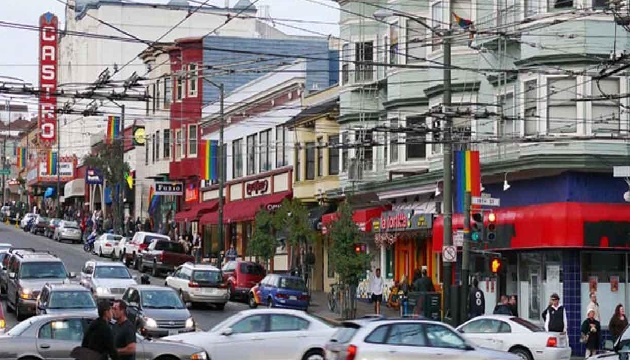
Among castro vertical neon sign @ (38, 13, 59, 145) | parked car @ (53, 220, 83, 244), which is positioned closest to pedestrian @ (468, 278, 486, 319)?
parked car @ (53, 220, 83, 244)

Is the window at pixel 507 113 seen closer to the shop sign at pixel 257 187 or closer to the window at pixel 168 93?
the shop sign at pixel 257 187

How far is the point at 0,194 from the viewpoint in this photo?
6521 inches

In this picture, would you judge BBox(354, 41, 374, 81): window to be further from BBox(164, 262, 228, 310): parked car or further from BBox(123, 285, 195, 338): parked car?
BBox(123, 285, 195, 338): parked car

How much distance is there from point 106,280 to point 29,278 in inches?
152

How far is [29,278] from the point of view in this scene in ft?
126

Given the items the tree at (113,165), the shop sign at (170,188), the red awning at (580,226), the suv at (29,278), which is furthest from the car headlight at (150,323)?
the tree at (113,165)

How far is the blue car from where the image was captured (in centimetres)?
4387

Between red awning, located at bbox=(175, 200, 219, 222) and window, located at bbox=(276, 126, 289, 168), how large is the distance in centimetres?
866

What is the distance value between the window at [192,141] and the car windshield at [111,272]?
32.9 metres

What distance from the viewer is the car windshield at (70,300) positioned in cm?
3117

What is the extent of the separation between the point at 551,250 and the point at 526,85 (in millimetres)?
4769

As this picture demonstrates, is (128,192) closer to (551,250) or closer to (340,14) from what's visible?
(340,14)

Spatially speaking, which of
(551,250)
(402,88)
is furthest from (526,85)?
(402,88)

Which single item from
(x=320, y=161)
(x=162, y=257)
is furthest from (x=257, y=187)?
(x=320, y=161)
